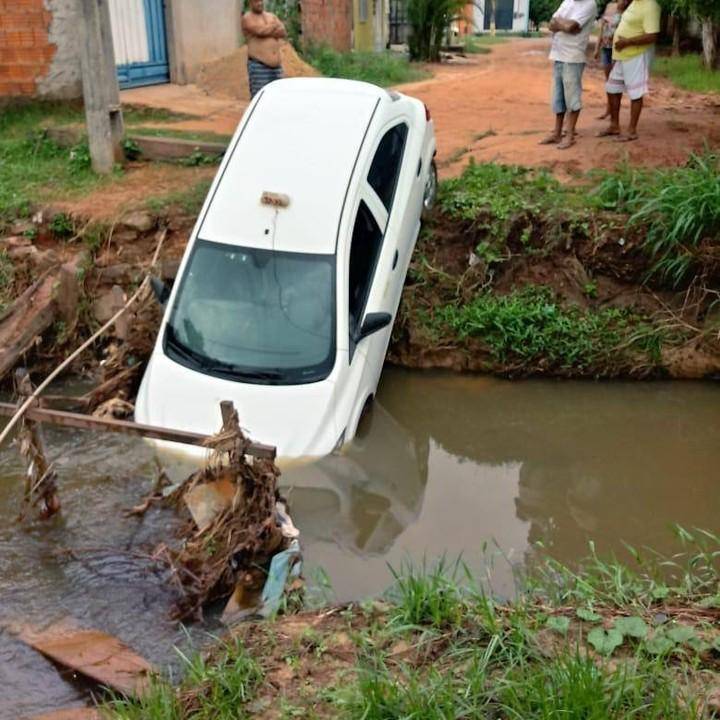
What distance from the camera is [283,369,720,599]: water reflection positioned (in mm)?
5496

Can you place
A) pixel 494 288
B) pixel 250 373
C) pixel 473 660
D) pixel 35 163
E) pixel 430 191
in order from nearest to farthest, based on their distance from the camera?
pixel 473 660 < pixel 250 373 < pixel 494 288 < pixel 430 191 < pixel 35 163

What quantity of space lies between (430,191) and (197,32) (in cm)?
788

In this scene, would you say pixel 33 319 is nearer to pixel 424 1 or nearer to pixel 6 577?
pixel 6 577

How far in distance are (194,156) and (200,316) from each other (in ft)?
14.1

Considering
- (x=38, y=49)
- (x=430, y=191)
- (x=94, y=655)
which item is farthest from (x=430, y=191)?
(x=38, y=49)

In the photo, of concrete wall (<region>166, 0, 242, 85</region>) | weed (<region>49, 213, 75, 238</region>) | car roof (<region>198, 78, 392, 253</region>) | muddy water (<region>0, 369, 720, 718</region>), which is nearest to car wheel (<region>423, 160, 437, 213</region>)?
car roof (<region>198, 78, 392, 253</region>)

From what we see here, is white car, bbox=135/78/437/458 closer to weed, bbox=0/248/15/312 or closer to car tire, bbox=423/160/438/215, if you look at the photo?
car tire, bbox=423/160/438/215

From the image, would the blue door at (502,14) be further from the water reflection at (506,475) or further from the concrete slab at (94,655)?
the concrete slab at (94,655)

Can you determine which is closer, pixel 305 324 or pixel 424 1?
pixel 305 324

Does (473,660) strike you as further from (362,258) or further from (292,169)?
(292,169)

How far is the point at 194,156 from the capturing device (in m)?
9.89

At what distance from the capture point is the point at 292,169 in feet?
21.2

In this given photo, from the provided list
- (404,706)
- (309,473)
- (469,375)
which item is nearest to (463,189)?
(469,375)

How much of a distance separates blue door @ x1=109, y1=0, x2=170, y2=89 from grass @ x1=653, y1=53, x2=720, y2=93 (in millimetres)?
9179
